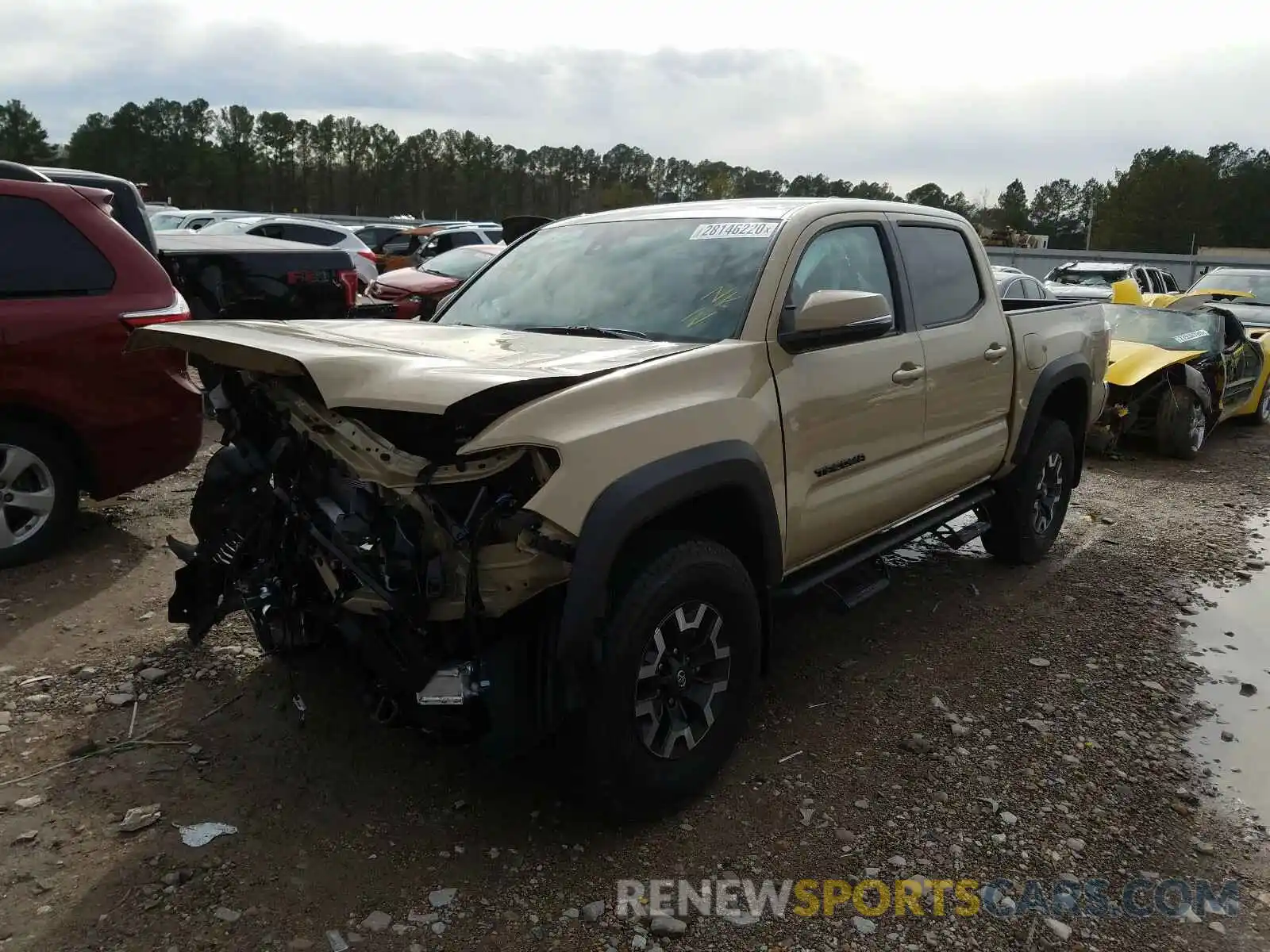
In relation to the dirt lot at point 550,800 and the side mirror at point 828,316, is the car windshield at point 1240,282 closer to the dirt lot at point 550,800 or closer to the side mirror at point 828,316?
the dirt lot at point 550,800

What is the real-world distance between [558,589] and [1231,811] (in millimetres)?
2497

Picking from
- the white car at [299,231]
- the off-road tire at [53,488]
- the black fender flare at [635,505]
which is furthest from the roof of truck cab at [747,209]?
the white car at [299,231]

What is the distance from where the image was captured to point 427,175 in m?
75.5

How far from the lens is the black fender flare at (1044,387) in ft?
17.0

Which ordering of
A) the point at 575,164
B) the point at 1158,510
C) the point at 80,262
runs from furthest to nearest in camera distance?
the point at 575,164, the point at 1158,510, the point at 80,262

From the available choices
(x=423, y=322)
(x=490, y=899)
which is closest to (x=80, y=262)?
(x=423, y=322)

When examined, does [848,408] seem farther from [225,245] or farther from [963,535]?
[225,245]

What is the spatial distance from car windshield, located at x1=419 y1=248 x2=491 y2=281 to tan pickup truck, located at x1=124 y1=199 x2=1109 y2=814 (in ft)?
30.6

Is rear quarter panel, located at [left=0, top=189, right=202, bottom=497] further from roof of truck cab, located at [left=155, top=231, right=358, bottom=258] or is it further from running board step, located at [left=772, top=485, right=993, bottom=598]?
roof of truck cab, located at [left=155, top=231, right=358, bottom=258]

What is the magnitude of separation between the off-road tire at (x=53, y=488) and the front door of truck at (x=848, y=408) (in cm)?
359

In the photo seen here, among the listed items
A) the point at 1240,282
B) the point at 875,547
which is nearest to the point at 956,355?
the point at 875,547

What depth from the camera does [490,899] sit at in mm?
2666

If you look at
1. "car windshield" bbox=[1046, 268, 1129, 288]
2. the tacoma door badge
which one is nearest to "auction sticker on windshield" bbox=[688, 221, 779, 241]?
the tacoma door badge

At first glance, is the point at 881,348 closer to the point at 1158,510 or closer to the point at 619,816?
the point at 619,816
